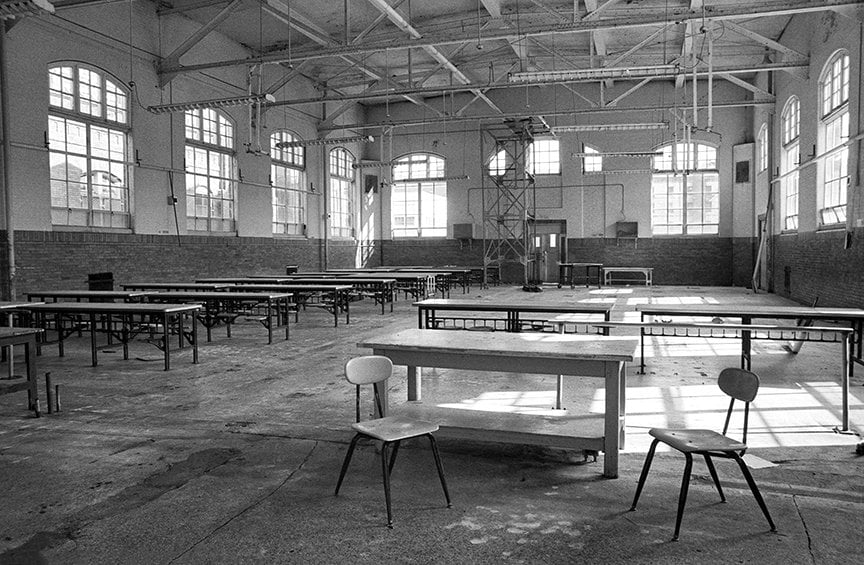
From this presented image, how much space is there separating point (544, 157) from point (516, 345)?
59.6ft

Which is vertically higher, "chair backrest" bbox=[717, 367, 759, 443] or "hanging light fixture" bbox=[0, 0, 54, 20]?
"hanging light fixture" bbox=[0, 0, 54, 20]

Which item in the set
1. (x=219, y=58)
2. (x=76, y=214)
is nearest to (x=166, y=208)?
(x=76, y=214)

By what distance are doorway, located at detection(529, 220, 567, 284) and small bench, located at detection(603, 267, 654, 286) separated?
4.64 ft

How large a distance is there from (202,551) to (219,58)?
1429 centimetres

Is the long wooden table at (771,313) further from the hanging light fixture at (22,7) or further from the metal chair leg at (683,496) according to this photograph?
the hanging light fixture at (22,7)

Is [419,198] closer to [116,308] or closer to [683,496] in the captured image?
[116,308]

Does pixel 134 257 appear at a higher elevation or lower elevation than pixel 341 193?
lower

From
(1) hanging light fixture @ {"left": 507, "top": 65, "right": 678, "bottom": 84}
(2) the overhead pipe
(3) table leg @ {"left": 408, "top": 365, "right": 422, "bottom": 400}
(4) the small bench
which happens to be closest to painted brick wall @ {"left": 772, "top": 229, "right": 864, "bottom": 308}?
(1) hanging light fixture @ {"left": 507, "top": 65, "right": 678, "bottom": 84}

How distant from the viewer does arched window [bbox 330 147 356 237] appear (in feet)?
67.2

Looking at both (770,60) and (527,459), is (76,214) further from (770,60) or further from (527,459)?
(770,60)

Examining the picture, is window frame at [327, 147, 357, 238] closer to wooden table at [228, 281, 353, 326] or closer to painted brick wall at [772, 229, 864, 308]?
wooden table at [228, 281, 353, 326]

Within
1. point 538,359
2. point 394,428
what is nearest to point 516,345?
point 538,359

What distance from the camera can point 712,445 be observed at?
9.26 feet

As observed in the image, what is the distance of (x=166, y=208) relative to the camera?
1333cm
